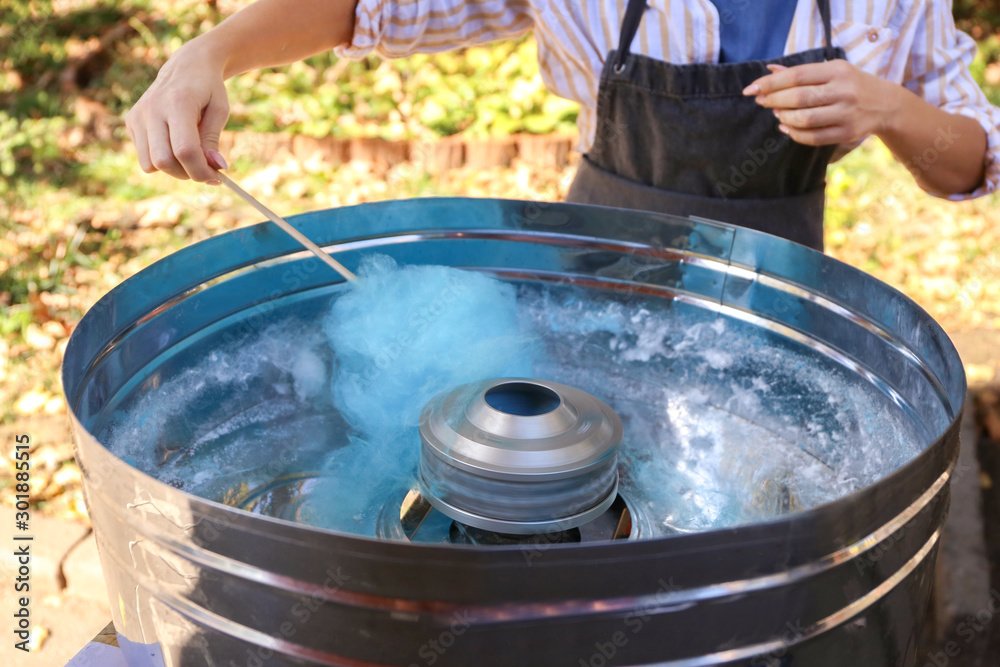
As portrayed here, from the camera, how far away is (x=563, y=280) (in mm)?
1559

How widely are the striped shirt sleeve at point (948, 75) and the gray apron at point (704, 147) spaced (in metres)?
0.20

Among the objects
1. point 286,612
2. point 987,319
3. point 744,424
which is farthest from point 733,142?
point 987,319

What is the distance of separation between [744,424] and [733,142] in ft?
2.05

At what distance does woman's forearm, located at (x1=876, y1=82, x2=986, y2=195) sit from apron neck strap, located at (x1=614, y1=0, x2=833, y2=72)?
24cm

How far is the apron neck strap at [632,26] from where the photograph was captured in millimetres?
1638

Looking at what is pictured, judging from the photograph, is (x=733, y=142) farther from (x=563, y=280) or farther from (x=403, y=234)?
(x=403, y=234)

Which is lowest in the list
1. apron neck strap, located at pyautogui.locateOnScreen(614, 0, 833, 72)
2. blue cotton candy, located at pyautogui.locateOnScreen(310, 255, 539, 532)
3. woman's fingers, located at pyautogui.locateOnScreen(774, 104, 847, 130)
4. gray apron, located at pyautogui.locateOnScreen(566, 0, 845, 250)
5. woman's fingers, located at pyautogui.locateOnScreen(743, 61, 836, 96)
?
blue cotton candy, located at pyautogui.locateOnScreen(310, 255, 539, 532)

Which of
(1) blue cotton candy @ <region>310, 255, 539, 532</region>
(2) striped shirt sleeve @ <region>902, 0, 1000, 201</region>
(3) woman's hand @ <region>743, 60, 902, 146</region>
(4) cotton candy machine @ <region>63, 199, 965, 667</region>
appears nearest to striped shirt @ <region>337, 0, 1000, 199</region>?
(2) striped shirt sleeve @ <region>902, 0, 1000, 201</region>

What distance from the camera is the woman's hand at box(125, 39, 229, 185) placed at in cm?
119

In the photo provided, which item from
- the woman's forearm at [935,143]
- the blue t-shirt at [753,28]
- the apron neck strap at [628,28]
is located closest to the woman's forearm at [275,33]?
the apron neck strap at [628,28]

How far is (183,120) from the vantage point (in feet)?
3.92

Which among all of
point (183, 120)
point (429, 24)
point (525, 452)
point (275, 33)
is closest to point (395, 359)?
point (525, 452)

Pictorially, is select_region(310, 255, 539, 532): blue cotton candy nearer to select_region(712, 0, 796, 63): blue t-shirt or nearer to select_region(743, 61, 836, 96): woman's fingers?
select_region(743, 61, 836, 96): woman's fingers

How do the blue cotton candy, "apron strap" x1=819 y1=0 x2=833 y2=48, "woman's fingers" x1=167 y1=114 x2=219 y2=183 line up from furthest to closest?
1. "apron strap" x1=819 y1=0 x2=833 y2=48
2. the blue cotton candy
3. "woman's fingers" x1=167 y1=114 x2=219 y2=183
